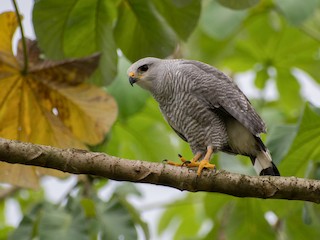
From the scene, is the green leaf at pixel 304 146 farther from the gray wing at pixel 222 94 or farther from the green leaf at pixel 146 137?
the green leaf at pixel 146 137

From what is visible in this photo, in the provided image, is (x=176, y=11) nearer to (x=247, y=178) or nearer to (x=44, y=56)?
(x=44, y=56)

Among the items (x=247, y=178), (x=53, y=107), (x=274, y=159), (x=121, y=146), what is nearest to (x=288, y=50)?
(x=121, y=146)

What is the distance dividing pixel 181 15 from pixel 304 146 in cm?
118

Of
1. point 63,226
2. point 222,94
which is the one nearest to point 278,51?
point 222,94

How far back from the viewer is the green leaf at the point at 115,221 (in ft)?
14.7

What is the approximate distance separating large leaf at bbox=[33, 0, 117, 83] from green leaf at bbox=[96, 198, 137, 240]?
2.79 feet

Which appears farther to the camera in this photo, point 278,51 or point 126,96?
point 278,51

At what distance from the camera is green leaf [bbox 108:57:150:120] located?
15.7 ft

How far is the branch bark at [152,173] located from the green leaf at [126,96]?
145 cm

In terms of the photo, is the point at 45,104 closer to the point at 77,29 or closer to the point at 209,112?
the point at 77,29

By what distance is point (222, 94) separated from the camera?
4016 mm

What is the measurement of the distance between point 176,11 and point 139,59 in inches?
15.4

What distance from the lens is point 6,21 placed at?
4.25m

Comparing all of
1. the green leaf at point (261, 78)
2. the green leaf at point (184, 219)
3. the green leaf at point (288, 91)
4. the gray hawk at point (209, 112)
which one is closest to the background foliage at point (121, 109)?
the gray hawk at point (209, 112)
